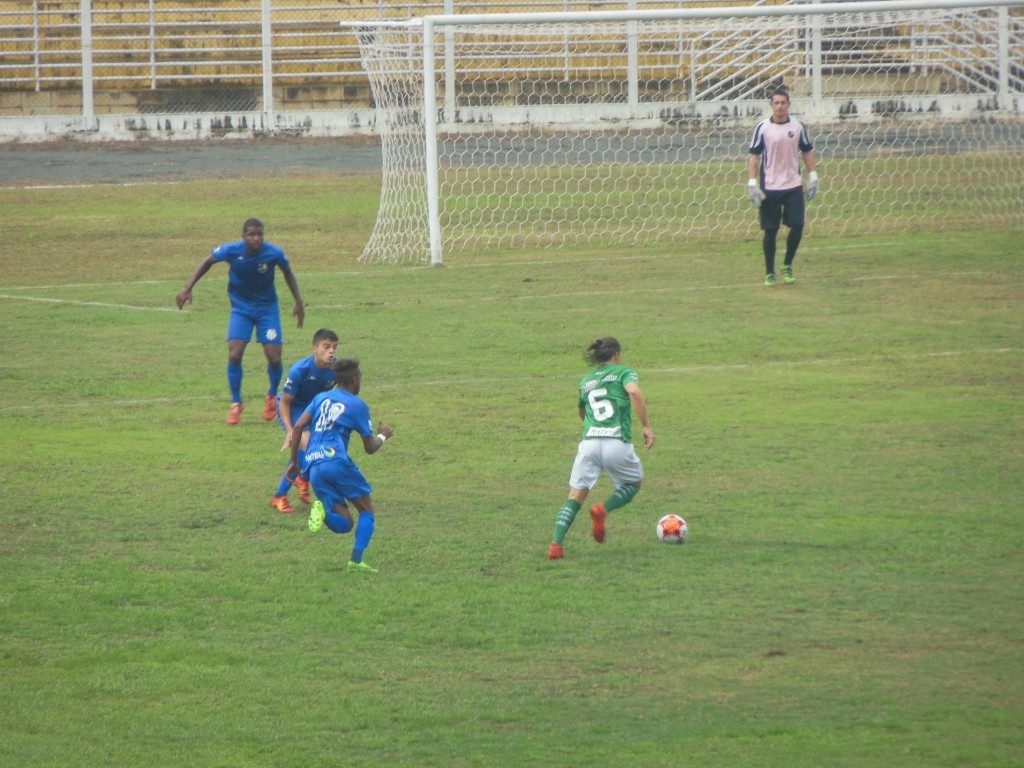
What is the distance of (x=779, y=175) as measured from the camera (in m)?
19.6

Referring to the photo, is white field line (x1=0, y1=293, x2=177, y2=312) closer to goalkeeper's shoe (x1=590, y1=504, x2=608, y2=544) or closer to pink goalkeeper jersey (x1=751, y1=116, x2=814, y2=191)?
pink goalkeeper jersey (x1=751, y1=116, x2=814, y2=191)

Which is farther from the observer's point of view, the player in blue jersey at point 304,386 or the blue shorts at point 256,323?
the blue shorts at point 256,323

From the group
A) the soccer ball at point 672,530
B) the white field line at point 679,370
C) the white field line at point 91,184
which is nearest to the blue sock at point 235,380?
the white field line at point 679,370

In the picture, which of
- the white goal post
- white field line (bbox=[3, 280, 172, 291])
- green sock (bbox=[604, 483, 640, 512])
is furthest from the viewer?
the white goal post

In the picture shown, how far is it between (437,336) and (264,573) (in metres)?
8.02

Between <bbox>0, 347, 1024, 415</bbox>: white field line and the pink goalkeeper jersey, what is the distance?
14.7 ft

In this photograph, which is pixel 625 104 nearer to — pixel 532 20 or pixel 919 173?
pixel 919 173

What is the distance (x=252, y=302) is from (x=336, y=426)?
4567mm

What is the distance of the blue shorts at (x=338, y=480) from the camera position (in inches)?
374

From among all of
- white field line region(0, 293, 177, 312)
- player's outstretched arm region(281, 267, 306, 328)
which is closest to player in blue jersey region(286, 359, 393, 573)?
player's outstretched arm region(281, 267, 306, 328)

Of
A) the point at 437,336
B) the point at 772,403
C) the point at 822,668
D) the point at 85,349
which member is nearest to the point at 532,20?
the point at 437,336

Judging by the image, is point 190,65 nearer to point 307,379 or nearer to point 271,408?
point 271,408

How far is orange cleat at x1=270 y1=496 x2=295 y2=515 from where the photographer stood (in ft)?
35.6

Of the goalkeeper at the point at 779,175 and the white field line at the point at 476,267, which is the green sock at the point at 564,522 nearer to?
the white field line at the point at 476,267
